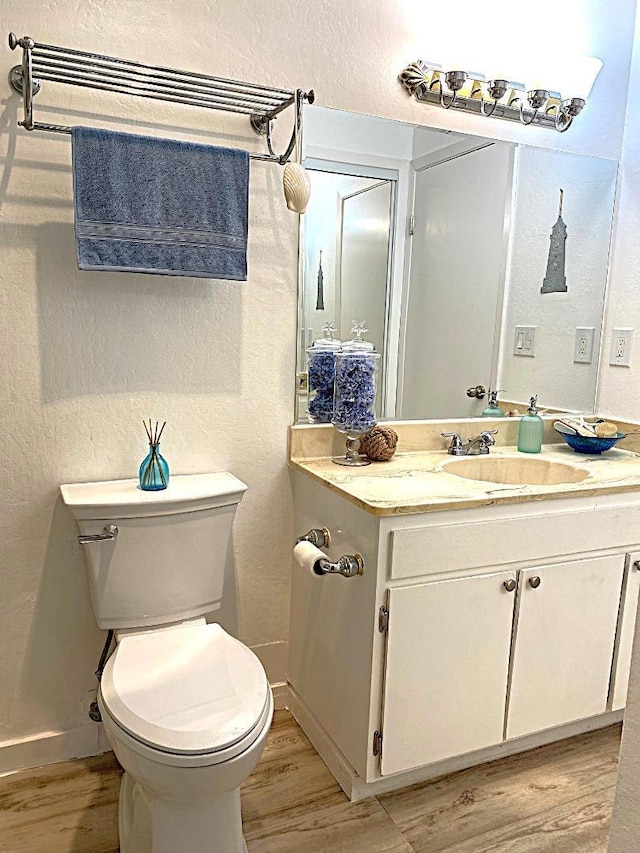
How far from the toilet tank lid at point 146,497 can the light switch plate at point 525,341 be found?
111 centimetres

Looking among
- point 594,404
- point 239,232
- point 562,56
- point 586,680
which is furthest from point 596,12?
point 586,680

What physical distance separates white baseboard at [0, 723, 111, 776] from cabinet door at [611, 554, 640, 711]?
4.83ft

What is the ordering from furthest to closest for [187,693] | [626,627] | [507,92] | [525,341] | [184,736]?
[525,341], [507,92], [626,627], [187,693], [184,736]

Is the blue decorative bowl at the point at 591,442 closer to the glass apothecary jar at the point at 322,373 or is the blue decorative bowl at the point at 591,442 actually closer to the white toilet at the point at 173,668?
the glass apothecary jar at the point at 322,373

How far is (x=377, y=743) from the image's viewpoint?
1.66 m

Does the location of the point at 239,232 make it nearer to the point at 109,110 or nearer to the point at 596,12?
the point at 109,110

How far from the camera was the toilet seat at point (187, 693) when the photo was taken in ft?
4.21

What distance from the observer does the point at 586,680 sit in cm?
192

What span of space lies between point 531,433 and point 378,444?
58 centimetres

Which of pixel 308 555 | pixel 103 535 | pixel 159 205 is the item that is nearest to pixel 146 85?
pixel 159 205

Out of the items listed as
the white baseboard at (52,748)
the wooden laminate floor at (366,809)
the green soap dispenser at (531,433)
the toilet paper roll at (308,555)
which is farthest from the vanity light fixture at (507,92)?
the white baseboard at (52,748)

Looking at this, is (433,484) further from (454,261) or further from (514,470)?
(454,261)

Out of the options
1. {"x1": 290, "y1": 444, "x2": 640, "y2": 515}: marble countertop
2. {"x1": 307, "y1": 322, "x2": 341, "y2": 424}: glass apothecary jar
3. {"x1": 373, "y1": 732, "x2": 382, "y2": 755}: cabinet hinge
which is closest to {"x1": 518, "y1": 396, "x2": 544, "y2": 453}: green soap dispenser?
{"x1": 290, "y1": 444, "x2": 640, "y2": 515}: marble countertop

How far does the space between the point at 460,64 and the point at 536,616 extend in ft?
5.29
